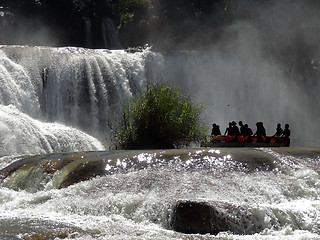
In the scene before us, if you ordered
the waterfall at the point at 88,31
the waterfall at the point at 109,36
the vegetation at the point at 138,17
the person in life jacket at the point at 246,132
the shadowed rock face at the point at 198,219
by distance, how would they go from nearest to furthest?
the shadowed rock face at the point at 198,219 < the person in life jacket at the point at 246,132 < the vegetation at the point at 138,17 < the waterfall at the point at 88,31 < the waterfall at the point at 109,36

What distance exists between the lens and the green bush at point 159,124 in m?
13.3

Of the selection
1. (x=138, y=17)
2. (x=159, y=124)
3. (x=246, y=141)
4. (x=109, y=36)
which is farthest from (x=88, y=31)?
(x=159, y=124)

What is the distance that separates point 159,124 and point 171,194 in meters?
4.95

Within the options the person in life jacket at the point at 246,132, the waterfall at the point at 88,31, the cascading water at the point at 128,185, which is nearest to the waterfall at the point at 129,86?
the cascading water at the point at 128,185

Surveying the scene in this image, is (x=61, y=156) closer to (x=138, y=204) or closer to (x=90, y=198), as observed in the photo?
(x=90, y=198)

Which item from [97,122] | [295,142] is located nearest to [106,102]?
[97,122]

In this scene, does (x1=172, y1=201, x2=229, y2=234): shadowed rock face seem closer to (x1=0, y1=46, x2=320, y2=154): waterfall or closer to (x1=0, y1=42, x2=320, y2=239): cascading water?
(x1=0, y1=42, x2=320, y2=239): cascading water

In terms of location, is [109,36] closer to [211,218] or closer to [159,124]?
[159,124]

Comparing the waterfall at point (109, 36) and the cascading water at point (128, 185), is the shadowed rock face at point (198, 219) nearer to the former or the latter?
the cascading water at point (128, 185)

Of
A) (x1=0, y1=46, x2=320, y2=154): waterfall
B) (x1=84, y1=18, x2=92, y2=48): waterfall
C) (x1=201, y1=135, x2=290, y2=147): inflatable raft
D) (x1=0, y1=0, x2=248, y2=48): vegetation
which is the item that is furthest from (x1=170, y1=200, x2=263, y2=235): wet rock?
(x1=84, y1=18, x2=92, y2=48): waterfall

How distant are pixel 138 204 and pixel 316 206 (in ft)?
8.09

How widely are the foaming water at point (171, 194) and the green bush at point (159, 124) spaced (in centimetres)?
249

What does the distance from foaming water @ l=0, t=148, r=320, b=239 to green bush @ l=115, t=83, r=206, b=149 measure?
8.18ft

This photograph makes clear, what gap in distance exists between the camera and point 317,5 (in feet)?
94.3
